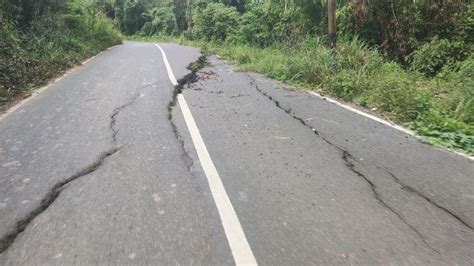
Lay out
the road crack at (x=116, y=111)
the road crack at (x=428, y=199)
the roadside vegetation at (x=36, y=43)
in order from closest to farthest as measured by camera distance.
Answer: the road crack at (x=428, y=199) < the road crack at (x=116, y=111) < the roadside vegetation at (x=36, y=43)

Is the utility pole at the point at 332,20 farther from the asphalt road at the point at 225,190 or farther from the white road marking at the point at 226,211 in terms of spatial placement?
the white road marking at the point at 226,211

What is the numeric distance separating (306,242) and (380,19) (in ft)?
37.5

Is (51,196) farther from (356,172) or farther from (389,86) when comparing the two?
(389,86)

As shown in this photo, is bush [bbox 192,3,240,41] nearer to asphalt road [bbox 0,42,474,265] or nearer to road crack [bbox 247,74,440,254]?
road crack [bbox 247,74,440,254]

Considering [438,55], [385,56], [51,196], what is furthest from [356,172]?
[385,56]

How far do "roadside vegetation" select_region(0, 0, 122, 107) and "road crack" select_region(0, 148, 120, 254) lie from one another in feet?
15.3

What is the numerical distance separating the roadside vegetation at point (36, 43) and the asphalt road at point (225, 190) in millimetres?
2934

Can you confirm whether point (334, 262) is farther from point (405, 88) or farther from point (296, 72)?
point (296, 72)

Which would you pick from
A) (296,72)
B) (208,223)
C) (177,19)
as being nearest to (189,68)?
(296,72)

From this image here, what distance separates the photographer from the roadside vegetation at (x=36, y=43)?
32.0 feet

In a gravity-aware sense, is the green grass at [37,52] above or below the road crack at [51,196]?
below

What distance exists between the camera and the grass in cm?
604

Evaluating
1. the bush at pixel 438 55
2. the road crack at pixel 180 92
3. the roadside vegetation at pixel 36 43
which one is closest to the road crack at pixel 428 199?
the road crack at pixel 180 92

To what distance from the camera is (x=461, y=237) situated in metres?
3.22
